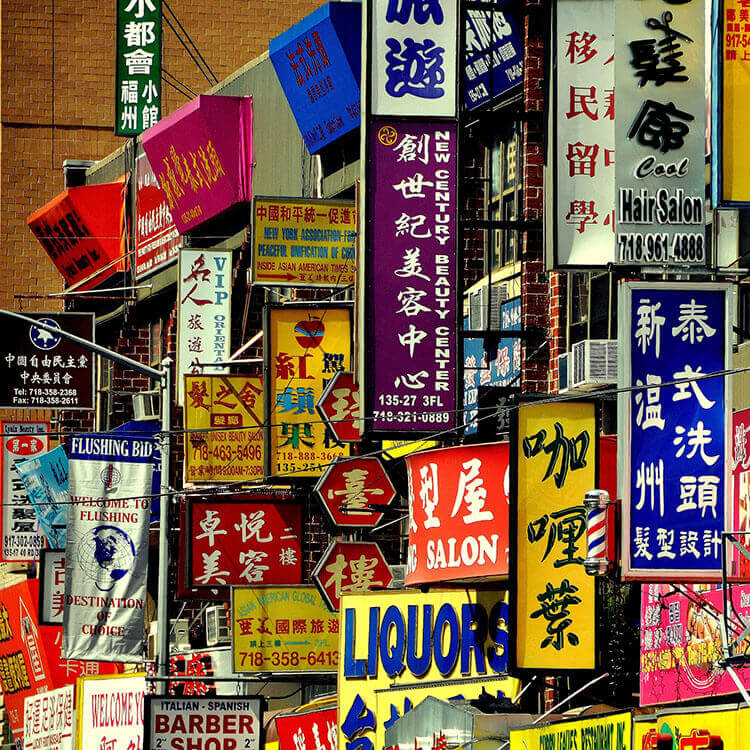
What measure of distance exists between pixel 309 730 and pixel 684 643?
8.38 meters

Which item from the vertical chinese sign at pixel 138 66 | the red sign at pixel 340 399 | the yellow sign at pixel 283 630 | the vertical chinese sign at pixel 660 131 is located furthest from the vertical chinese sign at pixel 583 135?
the vertical chinese sign at pixel 138 66

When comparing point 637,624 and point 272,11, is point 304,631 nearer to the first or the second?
point 637,624

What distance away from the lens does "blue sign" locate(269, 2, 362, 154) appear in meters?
30.1

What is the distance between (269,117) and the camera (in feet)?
116

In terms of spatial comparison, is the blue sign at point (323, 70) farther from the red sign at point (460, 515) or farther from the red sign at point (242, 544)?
the red sign at point (460, 515)

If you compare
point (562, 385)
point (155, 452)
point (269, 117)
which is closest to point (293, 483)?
point (155, 452)

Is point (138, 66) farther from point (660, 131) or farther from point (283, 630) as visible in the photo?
point (660, 131)

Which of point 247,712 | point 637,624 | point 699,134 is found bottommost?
point 247,712

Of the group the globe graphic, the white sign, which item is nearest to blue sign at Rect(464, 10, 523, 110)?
the globe graphic

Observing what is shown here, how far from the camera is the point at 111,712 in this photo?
26.0 metres

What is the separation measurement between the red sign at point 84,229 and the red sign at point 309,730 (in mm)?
22370

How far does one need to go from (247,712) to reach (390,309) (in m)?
5.71

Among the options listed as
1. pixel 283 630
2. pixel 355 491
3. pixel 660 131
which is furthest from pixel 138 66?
pixel 660 131

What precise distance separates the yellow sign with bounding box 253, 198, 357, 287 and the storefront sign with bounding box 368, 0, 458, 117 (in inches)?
264
